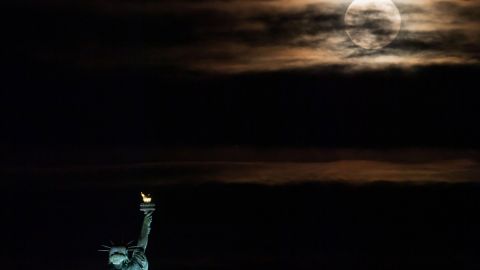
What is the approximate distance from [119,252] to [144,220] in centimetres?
272

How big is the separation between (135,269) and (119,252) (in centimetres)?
122

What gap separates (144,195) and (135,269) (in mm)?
3328

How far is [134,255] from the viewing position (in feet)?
360

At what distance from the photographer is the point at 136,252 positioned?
11012 cm

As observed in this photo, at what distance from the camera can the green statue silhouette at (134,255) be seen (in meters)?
109

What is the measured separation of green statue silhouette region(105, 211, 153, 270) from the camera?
357 feet

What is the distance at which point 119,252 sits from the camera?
10881cm

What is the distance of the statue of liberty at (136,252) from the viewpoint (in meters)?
109

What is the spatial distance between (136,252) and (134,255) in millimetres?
289

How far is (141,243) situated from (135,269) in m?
1.77

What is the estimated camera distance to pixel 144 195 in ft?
360

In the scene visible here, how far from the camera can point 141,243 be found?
111m

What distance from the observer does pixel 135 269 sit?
109438mm
